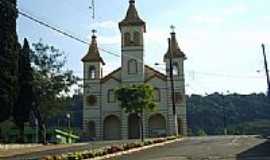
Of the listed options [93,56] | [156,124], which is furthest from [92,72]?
[156,124]

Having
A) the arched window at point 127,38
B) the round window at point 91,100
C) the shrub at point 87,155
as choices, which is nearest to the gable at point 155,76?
the arched window at point 127,38

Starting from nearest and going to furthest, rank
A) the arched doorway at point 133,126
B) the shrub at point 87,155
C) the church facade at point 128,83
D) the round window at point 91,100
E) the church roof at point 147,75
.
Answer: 1. the shrub at point 87,155
2. the church facade at point 128,83
3. the arched doorway at point 133,126
4. the church roof at point 147,75
5. the round window at point 91,100

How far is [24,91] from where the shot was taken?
53.5 meters

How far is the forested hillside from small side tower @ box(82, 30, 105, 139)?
79.0 ft

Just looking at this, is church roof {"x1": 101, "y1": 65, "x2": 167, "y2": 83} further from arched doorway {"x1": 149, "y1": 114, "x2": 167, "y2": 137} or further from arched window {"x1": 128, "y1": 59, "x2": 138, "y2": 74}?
arched doorway {"x1": 149, "y1": 114, "x2": 167, "y2": 137}

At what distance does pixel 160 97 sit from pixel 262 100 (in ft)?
110

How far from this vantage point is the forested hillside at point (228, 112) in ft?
322

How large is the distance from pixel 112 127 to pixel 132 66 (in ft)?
31.9

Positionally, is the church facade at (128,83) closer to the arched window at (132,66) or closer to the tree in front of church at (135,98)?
the arched window at (132,66)

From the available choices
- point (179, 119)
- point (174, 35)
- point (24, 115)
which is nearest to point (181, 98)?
point (179, 119)

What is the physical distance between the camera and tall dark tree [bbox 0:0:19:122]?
132 ft

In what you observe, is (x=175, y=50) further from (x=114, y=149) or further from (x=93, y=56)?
(x=114, y=149)

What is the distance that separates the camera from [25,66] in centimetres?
5297

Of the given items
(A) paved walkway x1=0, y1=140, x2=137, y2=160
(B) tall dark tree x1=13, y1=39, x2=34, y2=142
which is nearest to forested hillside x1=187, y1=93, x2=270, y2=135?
(B) tall dark tree x1=13, y1=39, x2=34, y2=142
